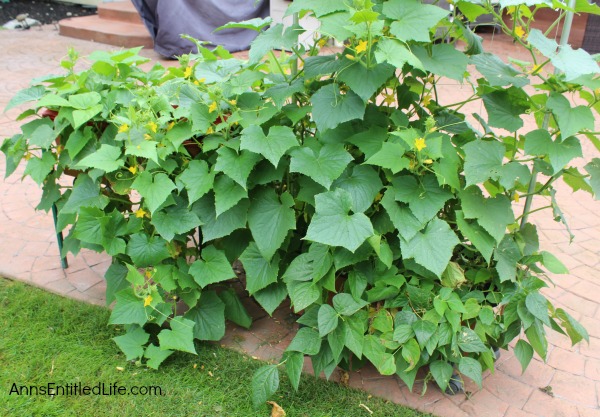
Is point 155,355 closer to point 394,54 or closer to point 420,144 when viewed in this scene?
point 420,144

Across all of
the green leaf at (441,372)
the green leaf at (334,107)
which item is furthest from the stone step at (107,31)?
the green leaf at (441,372)

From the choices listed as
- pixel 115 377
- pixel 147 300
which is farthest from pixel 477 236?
pixel 115 377

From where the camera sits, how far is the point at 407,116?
2277 mm

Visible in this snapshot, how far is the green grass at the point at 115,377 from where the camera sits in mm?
2258

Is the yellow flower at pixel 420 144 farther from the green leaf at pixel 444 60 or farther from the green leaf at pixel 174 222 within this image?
the green leaf at pixel 174 222

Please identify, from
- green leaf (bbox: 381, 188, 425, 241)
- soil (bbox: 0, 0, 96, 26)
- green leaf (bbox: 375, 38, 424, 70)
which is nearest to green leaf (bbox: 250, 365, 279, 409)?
green leaf (bbox: 381, 188, 425, 241)

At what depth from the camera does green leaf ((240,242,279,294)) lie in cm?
233

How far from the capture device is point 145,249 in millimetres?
2400

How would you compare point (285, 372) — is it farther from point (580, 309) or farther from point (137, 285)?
→ point (580, 309)

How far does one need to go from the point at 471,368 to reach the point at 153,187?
1.36 meters

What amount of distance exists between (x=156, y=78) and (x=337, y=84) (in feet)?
3.11

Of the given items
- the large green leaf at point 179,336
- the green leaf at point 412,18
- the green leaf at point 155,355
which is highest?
the green leaf at point 412,18

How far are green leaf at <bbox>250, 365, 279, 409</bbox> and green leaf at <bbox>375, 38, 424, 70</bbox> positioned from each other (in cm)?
120

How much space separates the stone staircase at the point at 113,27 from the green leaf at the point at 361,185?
602 cm
